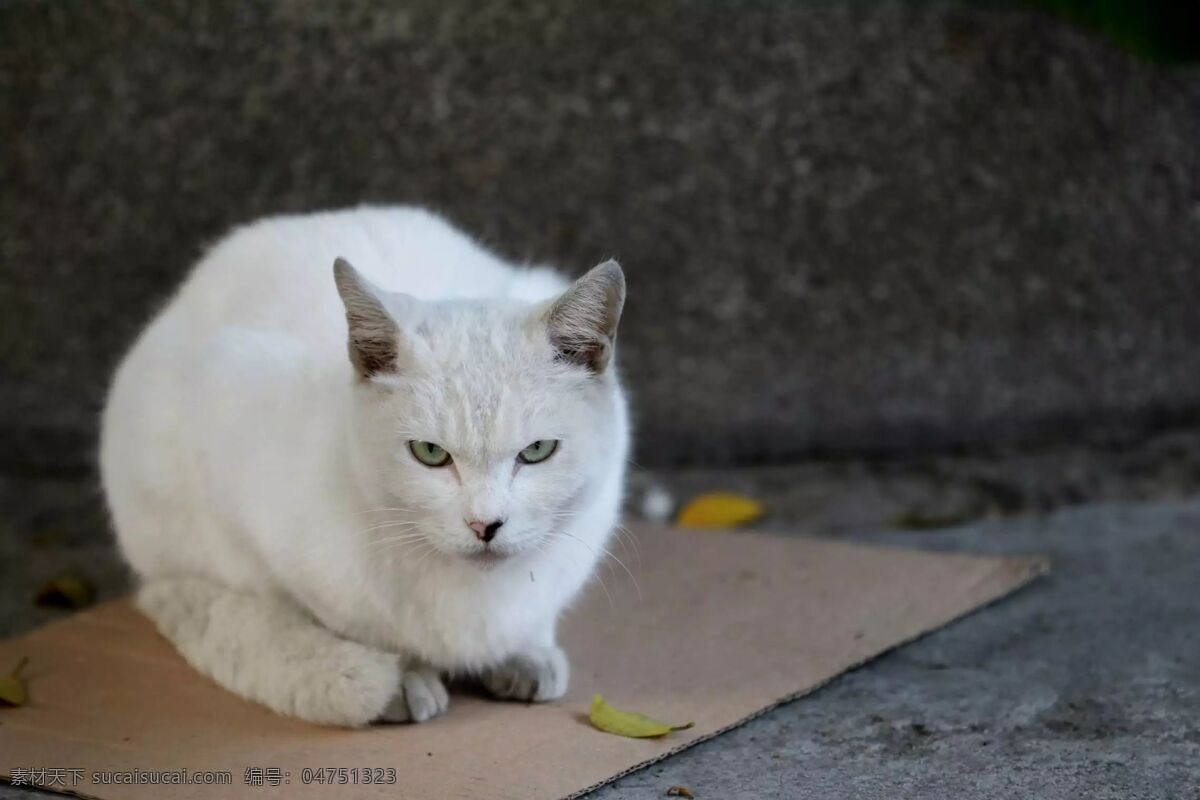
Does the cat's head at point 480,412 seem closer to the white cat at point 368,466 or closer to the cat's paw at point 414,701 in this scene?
the white cat at point 368,466

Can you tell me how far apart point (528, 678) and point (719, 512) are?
4.81 ft

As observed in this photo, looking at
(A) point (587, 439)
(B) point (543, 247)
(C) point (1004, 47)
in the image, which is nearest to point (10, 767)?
(A) point (587, 439)

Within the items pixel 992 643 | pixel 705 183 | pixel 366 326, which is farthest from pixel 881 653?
pixel 705 183

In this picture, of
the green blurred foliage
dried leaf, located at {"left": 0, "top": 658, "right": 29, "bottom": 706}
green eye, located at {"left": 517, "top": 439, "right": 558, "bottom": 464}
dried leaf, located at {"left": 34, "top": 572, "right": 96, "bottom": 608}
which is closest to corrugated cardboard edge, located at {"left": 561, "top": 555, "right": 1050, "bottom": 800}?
green eye, located at {"left": 517, "top": 439, "right": 558, "bottom": 464}

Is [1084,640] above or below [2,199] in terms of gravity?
below

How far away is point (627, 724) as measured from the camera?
7.54 ft

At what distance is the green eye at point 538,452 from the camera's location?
2121mm

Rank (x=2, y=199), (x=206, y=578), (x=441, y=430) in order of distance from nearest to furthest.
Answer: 1. (x=441, y=430)
2. (x=206, y=578)
3. (x=2, y=199)

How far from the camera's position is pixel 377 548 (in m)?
2.28

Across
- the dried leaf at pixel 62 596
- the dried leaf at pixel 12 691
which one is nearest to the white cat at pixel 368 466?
the dried leaf at pixel 12 691

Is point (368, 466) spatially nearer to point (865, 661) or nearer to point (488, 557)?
point (488, 557)

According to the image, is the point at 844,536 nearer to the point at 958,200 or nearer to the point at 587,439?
the point at 958,200

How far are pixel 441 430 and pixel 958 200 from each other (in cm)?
255

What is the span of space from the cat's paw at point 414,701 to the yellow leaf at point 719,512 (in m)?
1.53
